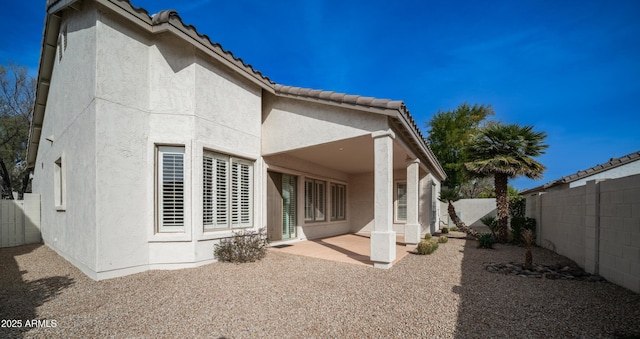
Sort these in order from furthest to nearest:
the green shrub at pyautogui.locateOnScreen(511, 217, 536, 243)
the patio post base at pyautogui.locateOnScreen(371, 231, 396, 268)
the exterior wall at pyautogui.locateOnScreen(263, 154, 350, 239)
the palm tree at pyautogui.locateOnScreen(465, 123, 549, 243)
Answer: the green shrub at pyautogui.locateOnScreen(511, 217, 536, 243), the palm tree at pyautogui.locateOnScreen(465, 123, 549, 243), the exterior wall at pyautogui.locateOnScreen(263, 154, 350, 239), the patio post base at pyautogui.locateOnScreen(371, 231, 396, 268)

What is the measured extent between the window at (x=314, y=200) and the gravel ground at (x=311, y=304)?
17.3 feet

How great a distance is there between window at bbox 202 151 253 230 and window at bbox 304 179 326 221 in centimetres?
371

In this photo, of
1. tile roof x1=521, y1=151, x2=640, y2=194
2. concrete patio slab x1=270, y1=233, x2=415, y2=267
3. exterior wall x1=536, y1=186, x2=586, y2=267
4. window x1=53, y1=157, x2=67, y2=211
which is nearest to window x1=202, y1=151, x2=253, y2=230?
concrete patio slab x1=270, y1=233, x2=415, y2=267

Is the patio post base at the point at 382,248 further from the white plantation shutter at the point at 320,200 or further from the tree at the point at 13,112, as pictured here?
the tree at the point at 13,112

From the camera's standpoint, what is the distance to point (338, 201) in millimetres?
15500

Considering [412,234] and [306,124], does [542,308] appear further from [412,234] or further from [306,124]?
[306,124]

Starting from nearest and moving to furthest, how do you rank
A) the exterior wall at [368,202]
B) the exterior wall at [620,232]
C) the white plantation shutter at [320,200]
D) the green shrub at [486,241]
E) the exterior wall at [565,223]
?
the exterior wall at [620,232], the exterior wall at [565,223], the green shrub at [486,241], the white plantation shutter at [320,200], the exterior wall at [368,202]

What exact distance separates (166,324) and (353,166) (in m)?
10.7

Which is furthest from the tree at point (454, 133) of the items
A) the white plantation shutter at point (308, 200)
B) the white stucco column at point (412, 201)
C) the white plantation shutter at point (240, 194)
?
the white plantation shutter at point (240, 194)

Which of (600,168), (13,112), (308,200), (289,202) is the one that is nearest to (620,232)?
(289,202)

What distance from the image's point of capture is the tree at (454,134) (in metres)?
27.6

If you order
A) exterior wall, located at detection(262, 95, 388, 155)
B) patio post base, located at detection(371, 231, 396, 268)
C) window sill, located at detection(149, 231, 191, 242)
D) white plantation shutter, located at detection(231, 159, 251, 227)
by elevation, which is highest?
exterior wall, located at detection(262, 95, 388, 155)

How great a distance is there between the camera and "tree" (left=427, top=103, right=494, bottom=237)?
27578 mm

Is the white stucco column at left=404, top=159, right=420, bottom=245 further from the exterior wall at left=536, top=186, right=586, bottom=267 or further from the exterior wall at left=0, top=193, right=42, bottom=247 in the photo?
the exterior wall at left=0, top=193, right=42, bottom=247
